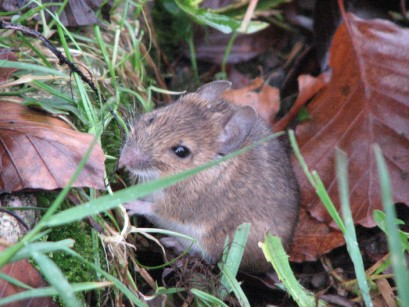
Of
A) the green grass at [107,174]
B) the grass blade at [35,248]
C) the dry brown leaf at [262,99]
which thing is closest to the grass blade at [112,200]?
the green grass at [107,174]

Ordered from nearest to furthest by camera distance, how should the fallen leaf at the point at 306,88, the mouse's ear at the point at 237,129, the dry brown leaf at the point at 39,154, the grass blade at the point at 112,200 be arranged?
the grass blade at the point at 112,200, the dry brown leaf at the point at 39,154, the mouse's ear at the point at 237,129, the fallen leaf at the point at 306,88

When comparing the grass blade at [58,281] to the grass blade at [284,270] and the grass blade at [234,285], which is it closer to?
→ the grass blade at [234,285]

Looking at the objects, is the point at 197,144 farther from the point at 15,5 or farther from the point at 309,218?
the point at 15,5

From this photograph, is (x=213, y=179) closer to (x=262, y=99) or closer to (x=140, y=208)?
(x=140, y=208)

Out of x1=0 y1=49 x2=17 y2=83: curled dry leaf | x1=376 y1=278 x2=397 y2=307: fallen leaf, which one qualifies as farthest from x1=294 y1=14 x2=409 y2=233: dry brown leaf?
x1=0 y1=49 x2=17 y2=83: curled dry leaf

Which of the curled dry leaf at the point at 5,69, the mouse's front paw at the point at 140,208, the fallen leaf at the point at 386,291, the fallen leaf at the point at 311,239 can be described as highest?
the curled dry leaf at the point at 5,69

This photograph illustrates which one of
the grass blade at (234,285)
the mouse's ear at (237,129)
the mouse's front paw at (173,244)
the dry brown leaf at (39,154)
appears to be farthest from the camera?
the mouse's front paw at (173,244)
